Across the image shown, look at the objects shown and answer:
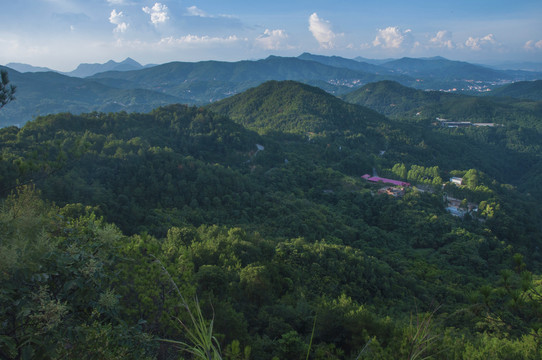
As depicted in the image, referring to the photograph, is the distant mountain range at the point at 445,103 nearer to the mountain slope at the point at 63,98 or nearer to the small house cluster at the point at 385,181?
the small house cluster at the point at 385,181

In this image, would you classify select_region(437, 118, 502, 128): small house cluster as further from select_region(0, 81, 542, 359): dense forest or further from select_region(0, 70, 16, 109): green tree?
select_region(0, 70, 16, 109): green tree

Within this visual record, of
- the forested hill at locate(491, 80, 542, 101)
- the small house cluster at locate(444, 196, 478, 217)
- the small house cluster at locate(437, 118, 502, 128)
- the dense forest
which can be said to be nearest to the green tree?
the dense forest

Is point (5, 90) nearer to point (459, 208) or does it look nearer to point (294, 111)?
point (459, 208)

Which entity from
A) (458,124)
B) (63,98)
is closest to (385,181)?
(458,124)

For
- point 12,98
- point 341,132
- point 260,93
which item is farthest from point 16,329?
point 260,93

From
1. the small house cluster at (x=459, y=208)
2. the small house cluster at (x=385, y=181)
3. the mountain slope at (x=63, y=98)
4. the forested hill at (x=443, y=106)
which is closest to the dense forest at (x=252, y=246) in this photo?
the small house cluster at (x=459, y=208)

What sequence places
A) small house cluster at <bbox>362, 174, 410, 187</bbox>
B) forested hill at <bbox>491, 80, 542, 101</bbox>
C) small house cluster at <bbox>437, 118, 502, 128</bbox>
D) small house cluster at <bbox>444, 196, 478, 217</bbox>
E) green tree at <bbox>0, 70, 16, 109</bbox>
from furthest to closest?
forested hill at <bbox>491, 80, 542, 101</bbox> < small house cluster at <bbox>437, 118, 502, 128</bbox> < small house cluster at <bbox>362, 174, 410, 187</bbox> < small house cluster at <bbox>444, 196, 478, 217</bbox> < green tree at <bbox>0, 70, 16, 109</bbox>

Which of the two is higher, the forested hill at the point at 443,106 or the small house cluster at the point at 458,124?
the forested hill at the point at 443,106
